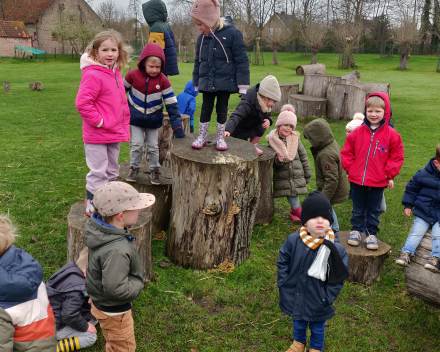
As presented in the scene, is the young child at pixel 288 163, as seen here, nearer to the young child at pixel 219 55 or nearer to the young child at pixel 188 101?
the young child at pixel 219 55

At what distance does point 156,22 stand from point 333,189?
3455 mm

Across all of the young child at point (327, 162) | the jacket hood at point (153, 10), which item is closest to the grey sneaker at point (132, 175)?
the jacket hood at point (153, 10)

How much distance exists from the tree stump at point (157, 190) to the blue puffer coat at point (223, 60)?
1.46m

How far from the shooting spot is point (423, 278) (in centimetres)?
424

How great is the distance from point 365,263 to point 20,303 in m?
3.66

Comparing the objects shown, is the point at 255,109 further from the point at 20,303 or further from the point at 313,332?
the point at 20,303

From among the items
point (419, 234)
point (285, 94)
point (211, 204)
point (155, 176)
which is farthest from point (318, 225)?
point (285, 94)

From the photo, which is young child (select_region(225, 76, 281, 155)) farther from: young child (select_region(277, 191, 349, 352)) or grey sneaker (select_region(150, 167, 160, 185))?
young child (select_region(277, 191, 349, 352))

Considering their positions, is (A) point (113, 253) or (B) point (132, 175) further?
(B) point (132, 175)

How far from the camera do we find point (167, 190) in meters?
5.60

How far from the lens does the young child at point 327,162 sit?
5.50 meters

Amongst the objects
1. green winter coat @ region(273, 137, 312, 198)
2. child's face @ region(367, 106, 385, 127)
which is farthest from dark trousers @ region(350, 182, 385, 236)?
green winter coat @ region(273, 137, 312, 198)

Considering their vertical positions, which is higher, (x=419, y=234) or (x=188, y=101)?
(x=188, y=101)

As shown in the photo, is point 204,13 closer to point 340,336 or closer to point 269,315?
point 269,315
